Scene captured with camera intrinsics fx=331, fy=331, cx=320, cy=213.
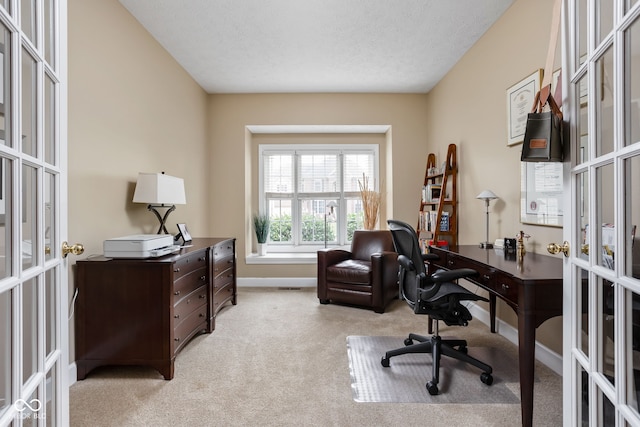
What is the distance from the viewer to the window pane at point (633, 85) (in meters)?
0.77

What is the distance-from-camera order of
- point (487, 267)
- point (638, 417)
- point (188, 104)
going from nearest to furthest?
point (638, 417) < point (487, 267) < point (188, 104)

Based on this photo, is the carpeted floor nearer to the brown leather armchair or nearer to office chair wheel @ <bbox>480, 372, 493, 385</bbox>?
office chair wheel @ <bbox>480, 372, 493, 385</bbox>

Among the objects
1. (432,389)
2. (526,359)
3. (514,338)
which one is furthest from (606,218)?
(514,338)

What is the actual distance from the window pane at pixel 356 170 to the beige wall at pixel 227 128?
0.29 metres

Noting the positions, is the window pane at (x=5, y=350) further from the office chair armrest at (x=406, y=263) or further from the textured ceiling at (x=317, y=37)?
the textured ceiling at (x=317, y=37)

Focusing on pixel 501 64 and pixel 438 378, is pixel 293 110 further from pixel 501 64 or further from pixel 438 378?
pixel 438 378

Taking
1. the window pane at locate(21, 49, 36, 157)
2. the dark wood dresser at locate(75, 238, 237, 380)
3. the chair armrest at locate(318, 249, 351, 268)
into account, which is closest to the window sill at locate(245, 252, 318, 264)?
the chair armrest at locate(318, 249, 351, 268)

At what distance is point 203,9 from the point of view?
2.62 m

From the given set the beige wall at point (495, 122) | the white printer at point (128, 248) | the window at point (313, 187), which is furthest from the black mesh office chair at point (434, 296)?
the window at point (313, 187)

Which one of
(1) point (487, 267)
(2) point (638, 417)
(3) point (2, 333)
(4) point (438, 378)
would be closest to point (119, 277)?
(3) point (2, 333)

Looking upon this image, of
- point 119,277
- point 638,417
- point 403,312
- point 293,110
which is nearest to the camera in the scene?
point 638,417

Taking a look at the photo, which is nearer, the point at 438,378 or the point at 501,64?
the point at 438,378

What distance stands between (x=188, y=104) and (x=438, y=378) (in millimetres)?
3660

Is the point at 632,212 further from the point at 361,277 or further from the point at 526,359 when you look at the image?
the point at 361,277
